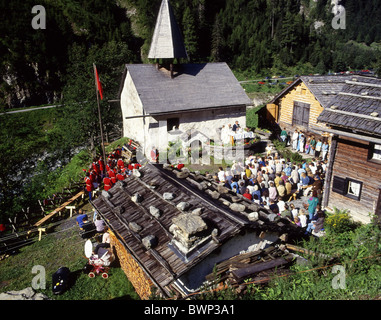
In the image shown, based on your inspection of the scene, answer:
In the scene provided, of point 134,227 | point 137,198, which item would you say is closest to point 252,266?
point 134,227

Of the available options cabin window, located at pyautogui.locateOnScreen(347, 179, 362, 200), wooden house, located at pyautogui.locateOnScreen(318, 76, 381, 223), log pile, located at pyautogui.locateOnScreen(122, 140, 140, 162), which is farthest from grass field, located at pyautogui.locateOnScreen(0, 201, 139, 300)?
cabin window, located at pyautogui.locateOnScreen(347, 179, 362, 200)

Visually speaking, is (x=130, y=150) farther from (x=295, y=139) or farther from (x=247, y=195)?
(x=295, y=139)

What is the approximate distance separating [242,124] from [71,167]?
15002 mm

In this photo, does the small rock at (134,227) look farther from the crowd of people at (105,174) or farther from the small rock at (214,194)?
the crowd of people at (105,174)

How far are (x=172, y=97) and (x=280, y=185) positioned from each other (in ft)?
39.7

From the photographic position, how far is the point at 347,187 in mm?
13406

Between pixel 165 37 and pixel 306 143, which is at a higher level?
pixel 165 37

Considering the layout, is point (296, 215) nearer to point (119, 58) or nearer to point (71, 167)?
point (71, 167)

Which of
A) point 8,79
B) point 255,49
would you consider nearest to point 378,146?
point 8,79

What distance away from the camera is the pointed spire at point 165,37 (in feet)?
76.7

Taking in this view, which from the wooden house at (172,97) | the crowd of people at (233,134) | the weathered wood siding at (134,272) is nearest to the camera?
the weathered wood siding at (134,272)

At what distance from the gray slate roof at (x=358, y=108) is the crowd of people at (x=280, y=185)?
3313 mm

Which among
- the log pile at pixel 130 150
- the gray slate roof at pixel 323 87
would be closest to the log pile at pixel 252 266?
the log pile at pixel 130 150
